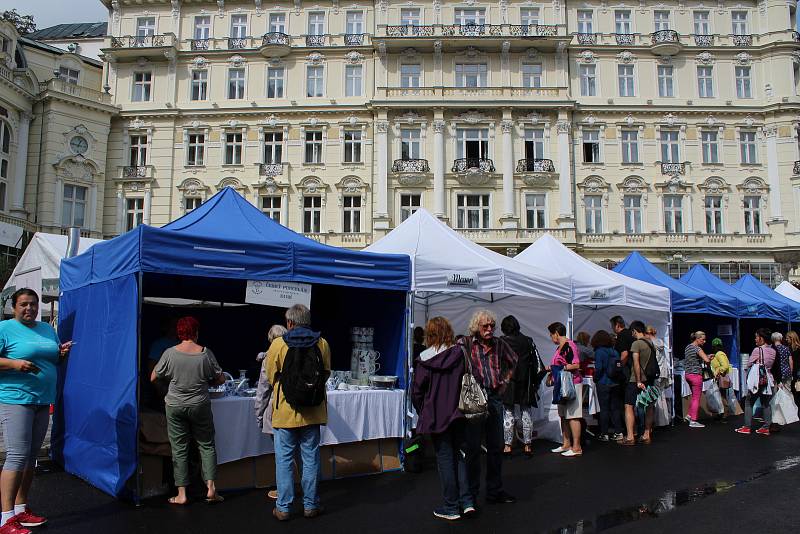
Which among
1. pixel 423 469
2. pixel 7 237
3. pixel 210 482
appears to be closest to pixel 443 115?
pixel 7 237

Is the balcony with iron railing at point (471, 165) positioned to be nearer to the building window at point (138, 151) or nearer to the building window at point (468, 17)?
the building window at point (468, 17)

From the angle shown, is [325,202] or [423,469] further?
[325,202]

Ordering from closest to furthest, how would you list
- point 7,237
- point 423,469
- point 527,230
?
point 423,469 < point 7,237 < point 527,230

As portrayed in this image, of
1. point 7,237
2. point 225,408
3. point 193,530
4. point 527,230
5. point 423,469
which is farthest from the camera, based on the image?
point 527,230

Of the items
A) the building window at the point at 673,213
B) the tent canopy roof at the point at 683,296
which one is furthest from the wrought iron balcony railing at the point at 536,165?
the tent canopy roof at the point at 683,296

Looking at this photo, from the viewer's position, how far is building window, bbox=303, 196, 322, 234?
29417mm

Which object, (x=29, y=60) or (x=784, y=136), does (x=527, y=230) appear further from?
(x=29, y=60)

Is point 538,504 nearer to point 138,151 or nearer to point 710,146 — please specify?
point 710,146

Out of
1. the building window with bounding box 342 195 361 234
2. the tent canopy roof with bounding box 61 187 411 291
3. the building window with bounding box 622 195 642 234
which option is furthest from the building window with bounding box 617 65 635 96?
the tent canopy roof with bounding box 61 187 411 291

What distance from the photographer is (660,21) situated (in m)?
30.6

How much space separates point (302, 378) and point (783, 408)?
8862 millimetres

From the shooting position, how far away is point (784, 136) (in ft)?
97.0

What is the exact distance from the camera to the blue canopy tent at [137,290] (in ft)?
20.8

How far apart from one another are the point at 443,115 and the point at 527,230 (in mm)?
6504
